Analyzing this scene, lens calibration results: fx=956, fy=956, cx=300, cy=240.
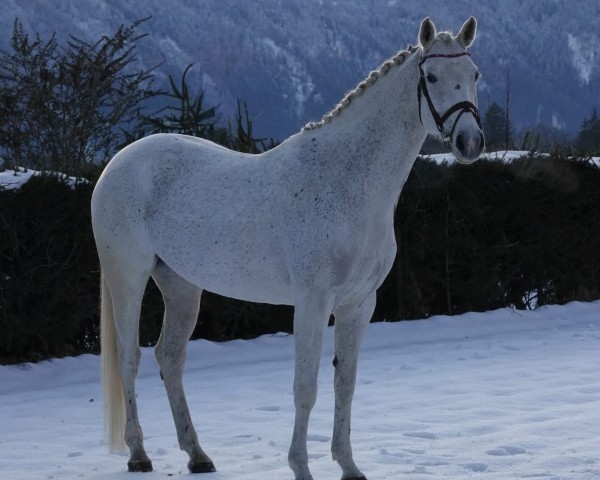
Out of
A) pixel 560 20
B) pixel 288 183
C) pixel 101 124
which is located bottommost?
pixel 288 183

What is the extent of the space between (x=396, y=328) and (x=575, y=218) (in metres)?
3.14

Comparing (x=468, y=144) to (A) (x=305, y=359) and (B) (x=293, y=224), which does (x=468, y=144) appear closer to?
(B) (x=293, y=224)

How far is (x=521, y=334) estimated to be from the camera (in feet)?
34.6

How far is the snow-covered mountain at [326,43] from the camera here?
6048 inches

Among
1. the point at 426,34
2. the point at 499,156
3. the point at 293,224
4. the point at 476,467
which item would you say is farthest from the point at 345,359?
the point at 499,156

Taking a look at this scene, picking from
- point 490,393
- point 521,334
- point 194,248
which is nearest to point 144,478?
point 194,248

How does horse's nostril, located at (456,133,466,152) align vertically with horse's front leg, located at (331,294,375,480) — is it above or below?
above

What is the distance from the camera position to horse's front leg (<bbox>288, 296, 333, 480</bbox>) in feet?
14.7

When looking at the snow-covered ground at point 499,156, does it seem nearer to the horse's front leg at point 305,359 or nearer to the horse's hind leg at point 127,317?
the horse's hind leg at point 127,317

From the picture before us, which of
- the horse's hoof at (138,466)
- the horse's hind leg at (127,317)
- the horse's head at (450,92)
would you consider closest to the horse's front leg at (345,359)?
the horse's head at (450,92)

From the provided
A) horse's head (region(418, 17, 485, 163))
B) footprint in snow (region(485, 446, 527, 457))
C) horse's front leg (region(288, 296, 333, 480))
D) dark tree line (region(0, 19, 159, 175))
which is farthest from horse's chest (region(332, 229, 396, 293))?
dark tree line (region(0, 19, 159, 175))

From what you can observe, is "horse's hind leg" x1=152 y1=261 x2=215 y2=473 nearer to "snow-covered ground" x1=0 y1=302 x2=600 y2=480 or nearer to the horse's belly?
"snow-covered ground" x1=0 y1=302 x2=600 y2=480

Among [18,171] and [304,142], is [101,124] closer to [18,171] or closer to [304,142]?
[18,171]

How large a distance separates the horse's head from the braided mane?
0.20 meters
